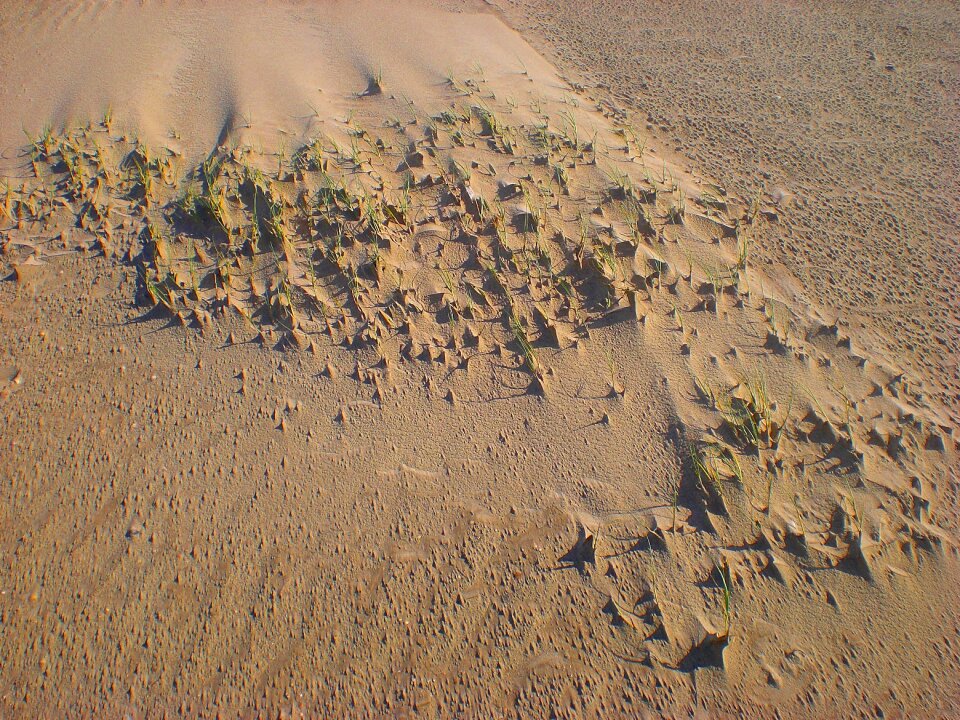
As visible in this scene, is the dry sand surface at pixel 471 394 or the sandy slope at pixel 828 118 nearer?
the dry sand surface at pixel 471 394

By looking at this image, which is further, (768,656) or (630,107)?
(630,107)

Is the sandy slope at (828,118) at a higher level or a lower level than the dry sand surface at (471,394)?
higher

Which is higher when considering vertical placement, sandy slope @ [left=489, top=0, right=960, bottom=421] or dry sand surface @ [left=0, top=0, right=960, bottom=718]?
sandy slope @ [left=489, top=0, right=960, bottom=421]

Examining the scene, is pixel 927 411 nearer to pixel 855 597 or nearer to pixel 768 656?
pixel 855 597

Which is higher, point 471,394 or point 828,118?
point 828,118

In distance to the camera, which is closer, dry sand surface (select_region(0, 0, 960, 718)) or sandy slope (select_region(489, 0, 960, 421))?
dry sand surface (select_region(0, 0, 960, 718))

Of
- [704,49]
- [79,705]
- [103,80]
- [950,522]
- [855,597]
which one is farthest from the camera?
[704,49]

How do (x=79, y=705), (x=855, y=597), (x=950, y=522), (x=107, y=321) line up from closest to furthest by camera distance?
1. (x=79, y=705)
2. (x=855, y=597)
3. (x=950, y=522)
4. (x=107, y=321)

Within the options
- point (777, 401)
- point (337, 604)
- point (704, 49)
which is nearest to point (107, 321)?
point (337, 604)
